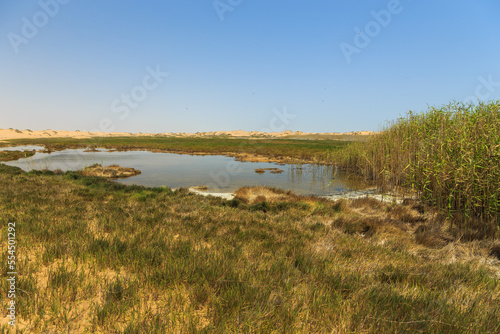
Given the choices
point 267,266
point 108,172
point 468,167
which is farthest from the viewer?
point 108,172

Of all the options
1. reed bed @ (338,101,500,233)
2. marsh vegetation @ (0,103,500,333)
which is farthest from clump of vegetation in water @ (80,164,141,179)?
reed bed @ (338,101,500,233)

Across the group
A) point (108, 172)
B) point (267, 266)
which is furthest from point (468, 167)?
point (108, 172)

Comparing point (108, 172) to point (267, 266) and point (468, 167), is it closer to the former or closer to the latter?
point (267, 266)

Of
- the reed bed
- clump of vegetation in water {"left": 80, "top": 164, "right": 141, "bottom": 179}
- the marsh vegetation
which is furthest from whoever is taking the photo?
clump of vegetation in water {"left": 80, "top": 164, "right": 141, "bottom": 179}

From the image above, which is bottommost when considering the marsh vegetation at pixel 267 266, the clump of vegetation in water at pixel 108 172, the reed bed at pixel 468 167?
the clump of vegetation in water at pixel 108 172

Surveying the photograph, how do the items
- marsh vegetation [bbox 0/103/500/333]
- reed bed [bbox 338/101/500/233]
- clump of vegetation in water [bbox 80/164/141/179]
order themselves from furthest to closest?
clump of vegetation in water [bbox 80/164/141/179], reed bed [bbox 338/101/500/233], marsh vegetation [bbox 0/103/500/333]

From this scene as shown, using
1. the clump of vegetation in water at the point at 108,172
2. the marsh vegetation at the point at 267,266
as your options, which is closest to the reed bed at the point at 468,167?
the marsh vegetation at the point at 267,266

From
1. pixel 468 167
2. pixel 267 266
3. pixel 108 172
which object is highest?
pixel 468 167

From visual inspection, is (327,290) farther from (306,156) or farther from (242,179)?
(306,156)

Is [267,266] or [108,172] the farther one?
[108,172]

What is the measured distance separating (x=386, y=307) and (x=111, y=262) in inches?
155

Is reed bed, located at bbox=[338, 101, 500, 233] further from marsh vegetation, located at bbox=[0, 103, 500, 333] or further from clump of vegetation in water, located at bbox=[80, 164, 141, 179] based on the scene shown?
clump of vegetation in water, located at bbox=[80, 164, 141, 179]

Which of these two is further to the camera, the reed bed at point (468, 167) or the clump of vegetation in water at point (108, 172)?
the clump of vegetation in water at point (108, 172)

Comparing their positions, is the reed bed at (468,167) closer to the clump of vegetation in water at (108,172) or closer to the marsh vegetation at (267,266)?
the marsh vegetation at (267,266)
